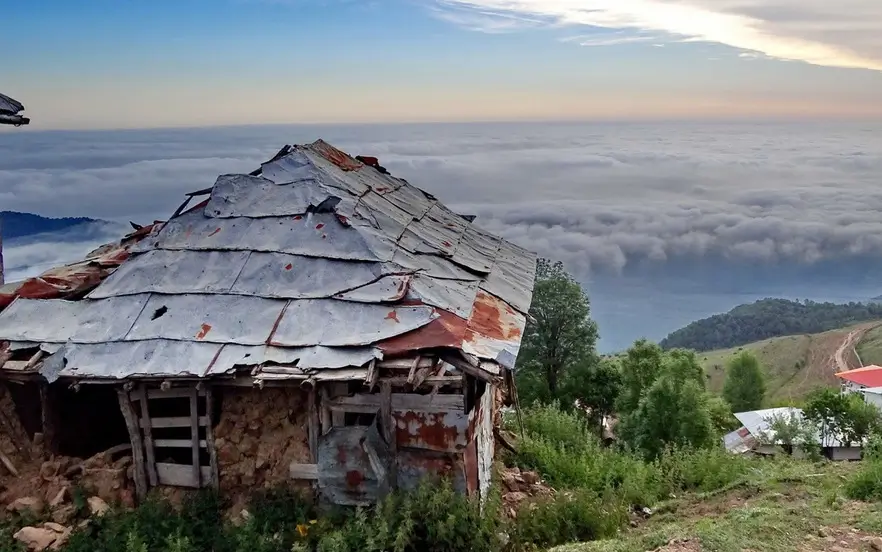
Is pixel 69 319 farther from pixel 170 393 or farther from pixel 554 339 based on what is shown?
pixel 554 339

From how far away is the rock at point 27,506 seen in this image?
8484 mm

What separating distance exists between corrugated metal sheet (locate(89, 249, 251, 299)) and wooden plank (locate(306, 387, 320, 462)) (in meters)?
2.17

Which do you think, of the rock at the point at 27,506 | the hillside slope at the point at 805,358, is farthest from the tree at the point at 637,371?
the hillside slope at the point at 805,358

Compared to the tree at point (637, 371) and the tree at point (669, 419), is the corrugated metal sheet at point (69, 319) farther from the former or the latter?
the tree at point (637, 371)

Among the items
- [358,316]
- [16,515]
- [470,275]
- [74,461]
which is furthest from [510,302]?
[16,515]

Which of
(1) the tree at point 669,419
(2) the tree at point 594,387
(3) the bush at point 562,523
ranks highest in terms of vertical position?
(3) the bush at point 562,523

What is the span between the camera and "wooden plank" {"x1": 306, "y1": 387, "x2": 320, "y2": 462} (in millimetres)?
8336

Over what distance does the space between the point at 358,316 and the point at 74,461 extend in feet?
15.0

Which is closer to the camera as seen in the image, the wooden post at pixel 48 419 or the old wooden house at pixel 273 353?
the old wooden house at pixel 273 353

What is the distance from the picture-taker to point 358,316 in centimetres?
842

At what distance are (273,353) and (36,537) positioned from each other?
3581mm

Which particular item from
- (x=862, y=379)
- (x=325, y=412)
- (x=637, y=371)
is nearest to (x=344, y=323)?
(x=325, y=412)

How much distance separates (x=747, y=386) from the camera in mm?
51094

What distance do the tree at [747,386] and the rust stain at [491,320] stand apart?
46164mm
